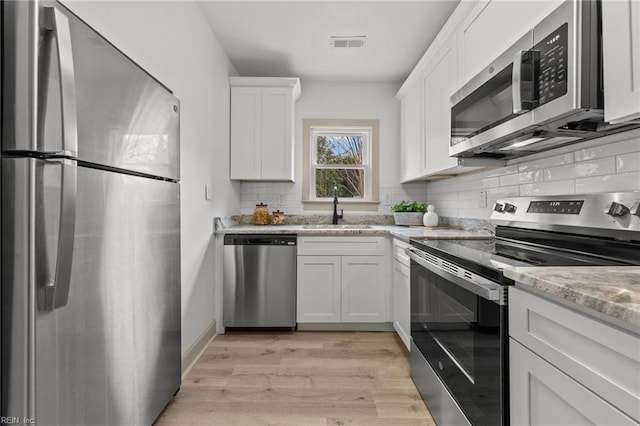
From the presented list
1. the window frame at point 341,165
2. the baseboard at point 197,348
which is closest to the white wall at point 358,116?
the window frame at point 341,165

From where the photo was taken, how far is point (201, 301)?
8.68 feet

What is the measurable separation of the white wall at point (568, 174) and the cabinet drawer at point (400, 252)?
2.07 feet

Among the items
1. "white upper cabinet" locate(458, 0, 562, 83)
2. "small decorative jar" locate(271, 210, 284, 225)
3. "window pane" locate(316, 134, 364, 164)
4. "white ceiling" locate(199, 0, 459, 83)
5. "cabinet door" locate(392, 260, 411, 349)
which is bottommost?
"cabinet door" locate(392, 260, 411, 349)

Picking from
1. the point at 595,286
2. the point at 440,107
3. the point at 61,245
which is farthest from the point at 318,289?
the point at 595,286

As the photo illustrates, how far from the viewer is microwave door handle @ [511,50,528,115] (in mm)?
1366

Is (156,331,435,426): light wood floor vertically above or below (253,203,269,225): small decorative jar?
below

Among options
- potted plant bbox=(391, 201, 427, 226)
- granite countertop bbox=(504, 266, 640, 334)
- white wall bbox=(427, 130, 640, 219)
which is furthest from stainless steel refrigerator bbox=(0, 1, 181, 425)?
potted plant bbox=(391, 201, 427, 226)

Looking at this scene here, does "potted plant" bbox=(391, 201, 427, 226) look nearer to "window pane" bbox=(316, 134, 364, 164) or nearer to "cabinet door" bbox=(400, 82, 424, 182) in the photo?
"cabinet door" bbox=(400, 82, 424, 182)

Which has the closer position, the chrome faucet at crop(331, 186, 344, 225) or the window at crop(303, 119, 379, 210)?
the chrome faucet at crop(331, 186, 344, 225)

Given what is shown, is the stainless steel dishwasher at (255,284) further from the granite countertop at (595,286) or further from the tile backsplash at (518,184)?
the granite countertop at (595,286)

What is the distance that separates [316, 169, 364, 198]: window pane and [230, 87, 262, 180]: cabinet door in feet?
2.59

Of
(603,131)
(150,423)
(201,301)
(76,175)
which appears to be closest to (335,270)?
(201,301)

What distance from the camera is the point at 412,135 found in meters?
3.29

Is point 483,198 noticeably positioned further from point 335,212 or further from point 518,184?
point 335,212
